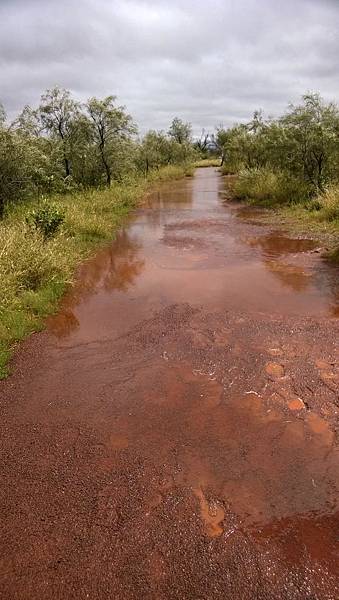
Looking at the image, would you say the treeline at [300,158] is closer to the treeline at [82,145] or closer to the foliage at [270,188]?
the foliage at [270,188]

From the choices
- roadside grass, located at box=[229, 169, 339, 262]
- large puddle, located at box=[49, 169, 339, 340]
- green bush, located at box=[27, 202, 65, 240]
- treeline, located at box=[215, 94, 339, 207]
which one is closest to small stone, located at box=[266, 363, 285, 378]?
large puddle, located at box=[49, 169, 339, 340]

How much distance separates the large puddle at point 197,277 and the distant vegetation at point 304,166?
2.73m

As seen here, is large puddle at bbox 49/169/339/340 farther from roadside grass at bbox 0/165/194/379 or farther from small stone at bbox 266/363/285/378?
small stone at bbox 266/363/285/378

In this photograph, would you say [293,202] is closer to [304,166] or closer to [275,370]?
[304,166]

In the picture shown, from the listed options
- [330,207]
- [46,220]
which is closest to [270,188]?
[330,207]

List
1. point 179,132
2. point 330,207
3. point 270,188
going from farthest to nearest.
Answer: point 179,132 < point 270,188 < point 330,207

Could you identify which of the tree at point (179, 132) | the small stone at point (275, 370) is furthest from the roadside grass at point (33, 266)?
the tree at point (179, 132)

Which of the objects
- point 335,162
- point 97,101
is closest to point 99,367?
point 335,162

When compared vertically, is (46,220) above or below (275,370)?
above

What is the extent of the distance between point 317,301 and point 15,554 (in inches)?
226

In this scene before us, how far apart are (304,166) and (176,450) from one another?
15.3 m

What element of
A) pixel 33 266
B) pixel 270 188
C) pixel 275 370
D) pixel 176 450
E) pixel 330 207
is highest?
pixel 270 188

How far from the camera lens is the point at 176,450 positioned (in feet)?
12.0

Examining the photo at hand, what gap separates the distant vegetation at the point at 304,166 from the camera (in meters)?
13.9
